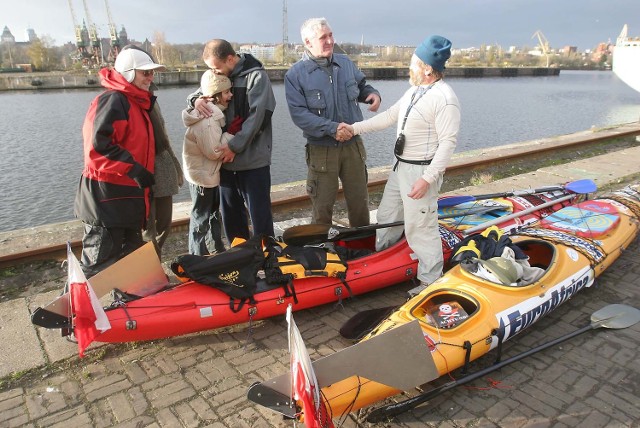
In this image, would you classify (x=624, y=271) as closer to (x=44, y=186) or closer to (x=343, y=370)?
(x=343, y=370)

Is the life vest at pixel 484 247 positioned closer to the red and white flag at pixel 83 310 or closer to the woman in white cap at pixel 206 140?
the woman in white cap at pixel 206 140

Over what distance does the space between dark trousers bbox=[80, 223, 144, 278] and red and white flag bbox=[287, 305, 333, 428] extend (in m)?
2.04

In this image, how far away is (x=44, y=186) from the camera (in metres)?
12.6

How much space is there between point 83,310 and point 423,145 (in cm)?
272

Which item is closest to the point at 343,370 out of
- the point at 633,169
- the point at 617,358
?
the point at 617,358

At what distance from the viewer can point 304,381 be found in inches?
87.7

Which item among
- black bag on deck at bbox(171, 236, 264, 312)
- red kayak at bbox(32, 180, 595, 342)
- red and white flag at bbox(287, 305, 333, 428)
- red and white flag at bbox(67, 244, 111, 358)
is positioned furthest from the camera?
black bag on deck at bbox(171, 236, 264, 312)

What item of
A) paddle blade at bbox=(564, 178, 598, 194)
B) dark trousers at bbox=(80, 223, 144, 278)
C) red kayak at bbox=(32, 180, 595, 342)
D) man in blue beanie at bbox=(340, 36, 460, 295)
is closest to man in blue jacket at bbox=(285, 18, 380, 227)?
man in blue beanie at bbox=(340, 36, 460, 295)

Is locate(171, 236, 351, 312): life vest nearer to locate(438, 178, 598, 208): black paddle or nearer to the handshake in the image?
the handshake

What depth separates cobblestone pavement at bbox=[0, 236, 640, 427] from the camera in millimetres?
2814

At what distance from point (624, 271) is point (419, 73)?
10.0 feet

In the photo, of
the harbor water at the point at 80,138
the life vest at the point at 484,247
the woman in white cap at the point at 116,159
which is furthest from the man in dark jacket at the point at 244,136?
the harbor water at the point at 80,138

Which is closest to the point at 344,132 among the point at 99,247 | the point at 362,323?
the point at 362,323

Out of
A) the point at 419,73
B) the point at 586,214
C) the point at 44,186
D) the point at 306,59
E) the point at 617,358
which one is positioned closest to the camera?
the point at 617,358
